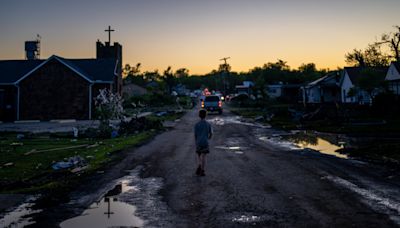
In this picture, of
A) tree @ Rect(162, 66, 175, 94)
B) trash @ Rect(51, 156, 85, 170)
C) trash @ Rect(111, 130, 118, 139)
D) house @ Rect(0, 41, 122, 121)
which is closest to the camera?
trash @ Rect(51, 156, 85, 170)

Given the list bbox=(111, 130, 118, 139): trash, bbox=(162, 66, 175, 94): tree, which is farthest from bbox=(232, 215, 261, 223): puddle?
bbox=(162, 66, 175, 94): tree

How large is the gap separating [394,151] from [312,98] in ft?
179

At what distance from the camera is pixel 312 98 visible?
220 feet

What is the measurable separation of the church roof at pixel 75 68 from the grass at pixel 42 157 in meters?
17.5

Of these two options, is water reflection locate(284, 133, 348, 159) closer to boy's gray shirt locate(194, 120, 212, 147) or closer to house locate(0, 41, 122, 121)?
boy's gray shirt locate(194, 120, 212, 147)

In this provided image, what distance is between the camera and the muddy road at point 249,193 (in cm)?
625

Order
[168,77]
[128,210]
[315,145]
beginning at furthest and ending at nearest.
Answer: [168,77], [315,145], [128,210]

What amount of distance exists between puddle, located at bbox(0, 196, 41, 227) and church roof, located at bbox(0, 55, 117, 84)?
30.4 metres

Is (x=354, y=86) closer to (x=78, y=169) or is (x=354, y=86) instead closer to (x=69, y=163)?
(x=69, y=163)

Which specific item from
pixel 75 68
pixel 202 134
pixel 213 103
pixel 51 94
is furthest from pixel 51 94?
pixel 202 134

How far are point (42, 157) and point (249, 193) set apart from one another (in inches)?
349

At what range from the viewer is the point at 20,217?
21.7 feet

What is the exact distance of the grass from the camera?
10.1 m

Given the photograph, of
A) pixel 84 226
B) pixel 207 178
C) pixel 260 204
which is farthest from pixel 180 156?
pixel 84 226
